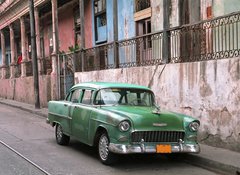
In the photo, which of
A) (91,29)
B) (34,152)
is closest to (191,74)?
(34,152)

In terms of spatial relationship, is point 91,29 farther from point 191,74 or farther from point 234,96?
point 234,96

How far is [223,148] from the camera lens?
992cm

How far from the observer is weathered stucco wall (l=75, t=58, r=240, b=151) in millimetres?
9594

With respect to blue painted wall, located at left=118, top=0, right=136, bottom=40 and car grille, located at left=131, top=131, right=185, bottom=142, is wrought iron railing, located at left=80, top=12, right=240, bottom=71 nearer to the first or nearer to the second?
blue painted wall, located at left=118, top=0, right=136, bottom=40

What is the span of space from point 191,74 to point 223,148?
2100 millimetres

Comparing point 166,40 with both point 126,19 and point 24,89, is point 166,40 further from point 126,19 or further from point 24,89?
point 24,89

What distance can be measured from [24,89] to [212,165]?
64.1 ft

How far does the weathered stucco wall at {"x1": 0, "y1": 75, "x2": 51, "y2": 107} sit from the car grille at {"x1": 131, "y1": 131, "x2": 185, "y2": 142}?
14.5 metres

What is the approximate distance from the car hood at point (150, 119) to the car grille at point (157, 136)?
81 mm

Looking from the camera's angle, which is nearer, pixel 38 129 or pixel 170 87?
pixel 170 87

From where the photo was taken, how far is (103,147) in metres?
8.68

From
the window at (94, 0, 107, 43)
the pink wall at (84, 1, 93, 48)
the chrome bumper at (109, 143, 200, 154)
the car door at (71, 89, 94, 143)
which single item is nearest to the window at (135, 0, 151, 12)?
the window at (94, 0, 107, 43)

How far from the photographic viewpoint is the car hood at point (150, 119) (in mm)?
8227

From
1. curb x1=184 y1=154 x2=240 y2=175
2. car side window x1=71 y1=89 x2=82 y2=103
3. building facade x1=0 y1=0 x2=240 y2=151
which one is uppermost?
building facade x1=0 y1=0 x2=240 y2=151
